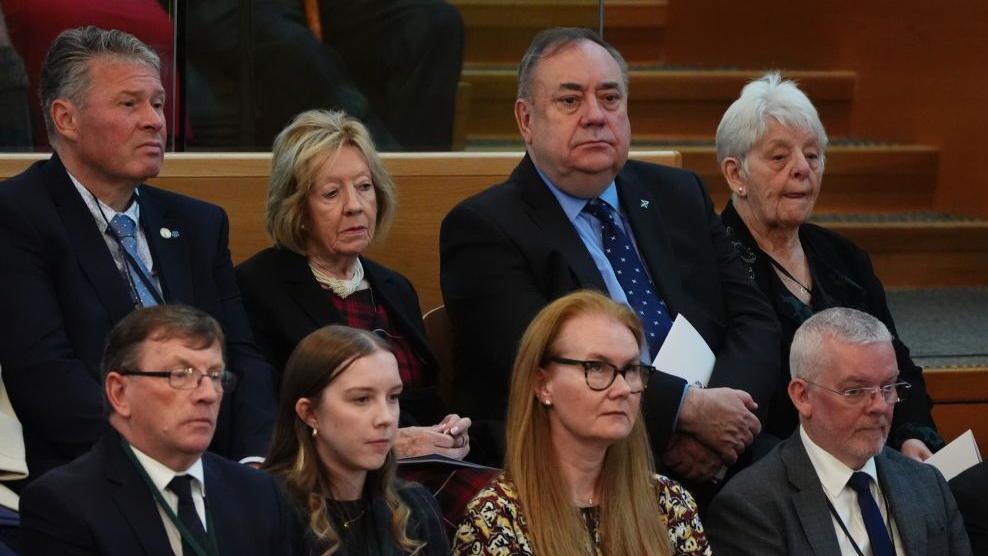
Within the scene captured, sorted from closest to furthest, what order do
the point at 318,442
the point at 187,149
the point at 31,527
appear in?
the point at 31,527, the point at 318,442, the point at 187,149

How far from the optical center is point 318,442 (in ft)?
9.13

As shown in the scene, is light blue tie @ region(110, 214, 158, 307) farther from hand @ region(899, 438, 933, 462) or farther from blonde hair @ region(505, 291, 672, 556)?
hand @ region(899, 438, 933, 462)

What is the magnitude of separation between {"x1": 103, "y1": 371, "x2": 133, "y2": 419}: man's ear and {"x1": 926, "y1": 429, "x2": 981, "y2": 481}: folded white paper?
189 centimetres

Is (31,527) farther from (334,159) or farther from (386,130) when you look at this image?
(386,130)

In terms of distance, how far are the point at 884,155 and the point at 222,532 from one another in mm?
4101

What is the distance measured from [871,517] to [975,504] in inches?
14.2

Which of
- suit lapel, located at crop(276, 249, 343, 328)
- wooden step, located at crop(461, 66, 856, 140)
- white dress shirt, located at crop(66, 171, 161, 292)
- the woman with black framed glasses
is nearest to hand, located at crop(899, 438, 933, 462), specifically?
the woman with black framed glasses

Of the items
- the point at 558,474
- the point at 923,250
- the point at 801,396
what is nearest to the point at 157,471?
the point at 558,474

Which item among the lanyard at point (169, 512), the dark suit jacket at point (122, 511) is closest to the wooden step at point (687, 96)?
the dark suit jacket at point (122, 511)

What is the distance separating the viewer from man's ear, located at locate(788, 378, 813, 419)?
128 inches

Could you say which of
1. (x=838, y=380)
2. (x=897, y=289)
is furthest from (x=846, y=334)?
(x=897, y=289)

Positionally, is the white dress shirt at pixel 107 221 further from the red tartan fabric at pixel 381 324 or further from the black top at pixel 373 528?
the black top at pixel 373 528

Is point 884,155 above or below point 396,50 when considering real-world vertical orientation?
below

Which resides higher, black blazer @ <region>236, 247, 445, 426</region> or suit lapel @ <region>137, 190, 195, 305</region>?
suit lapel @ <region>137, 190, 195, 305</region>
